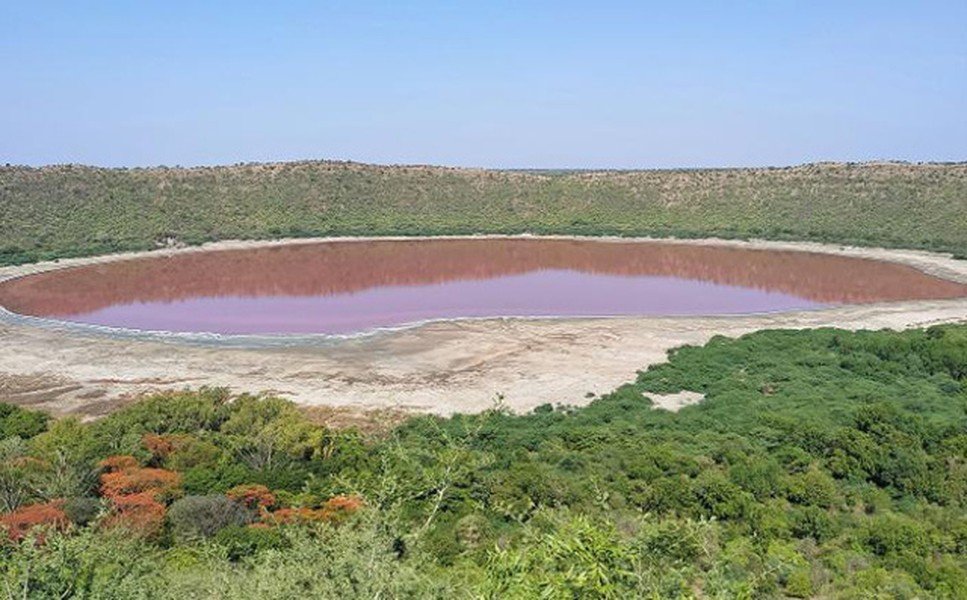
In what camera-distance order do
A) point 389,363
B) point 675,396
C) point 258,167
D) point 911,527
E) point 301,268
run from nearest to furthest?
point 911,527 → point 675,396 → point 389,363 → point 301,268 → point 258,167

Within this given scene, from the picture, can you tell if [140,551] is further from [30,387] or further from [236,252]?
[236,252]

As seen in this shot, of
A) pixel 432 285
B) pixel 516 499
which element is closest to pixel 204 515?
pixel 516 499

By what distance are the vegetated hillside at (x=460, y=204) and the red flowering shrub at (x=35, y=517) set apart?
5376cm

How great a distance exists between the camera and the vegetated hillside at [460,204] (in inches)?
2879

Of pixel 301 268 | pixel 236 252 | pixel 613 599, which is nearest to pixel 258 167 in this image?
pixel 236 252

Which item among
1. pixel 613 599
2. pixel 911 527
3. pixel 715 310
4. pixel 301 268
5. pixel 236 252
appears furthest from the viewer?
pixel 236 252

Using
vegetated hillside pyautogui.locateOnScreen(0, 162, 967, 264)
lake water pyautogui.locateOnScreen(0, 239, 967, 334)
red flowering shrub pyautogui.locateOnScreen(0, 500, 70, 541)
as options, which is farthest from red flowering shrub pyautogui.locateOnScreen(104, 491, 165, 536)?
vegetated hillside pyautogui.locateOnScreen(0, 162, 967, 264)

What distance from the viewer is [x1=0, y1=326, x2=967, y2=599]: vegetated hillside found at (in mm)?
7984

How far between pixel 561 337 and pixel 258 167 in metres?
68.0

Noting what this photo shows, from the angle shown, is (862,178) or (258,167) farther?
(258,167)

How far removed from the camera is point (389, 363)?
31.8 metres

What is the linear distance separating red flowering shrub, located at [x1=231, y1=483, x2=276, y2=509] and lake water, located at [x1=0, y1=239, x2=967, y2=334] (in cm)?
2118

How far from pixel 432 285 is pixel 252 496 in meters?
36.2

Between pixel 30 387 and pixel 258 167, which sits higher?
pixel 258 167
